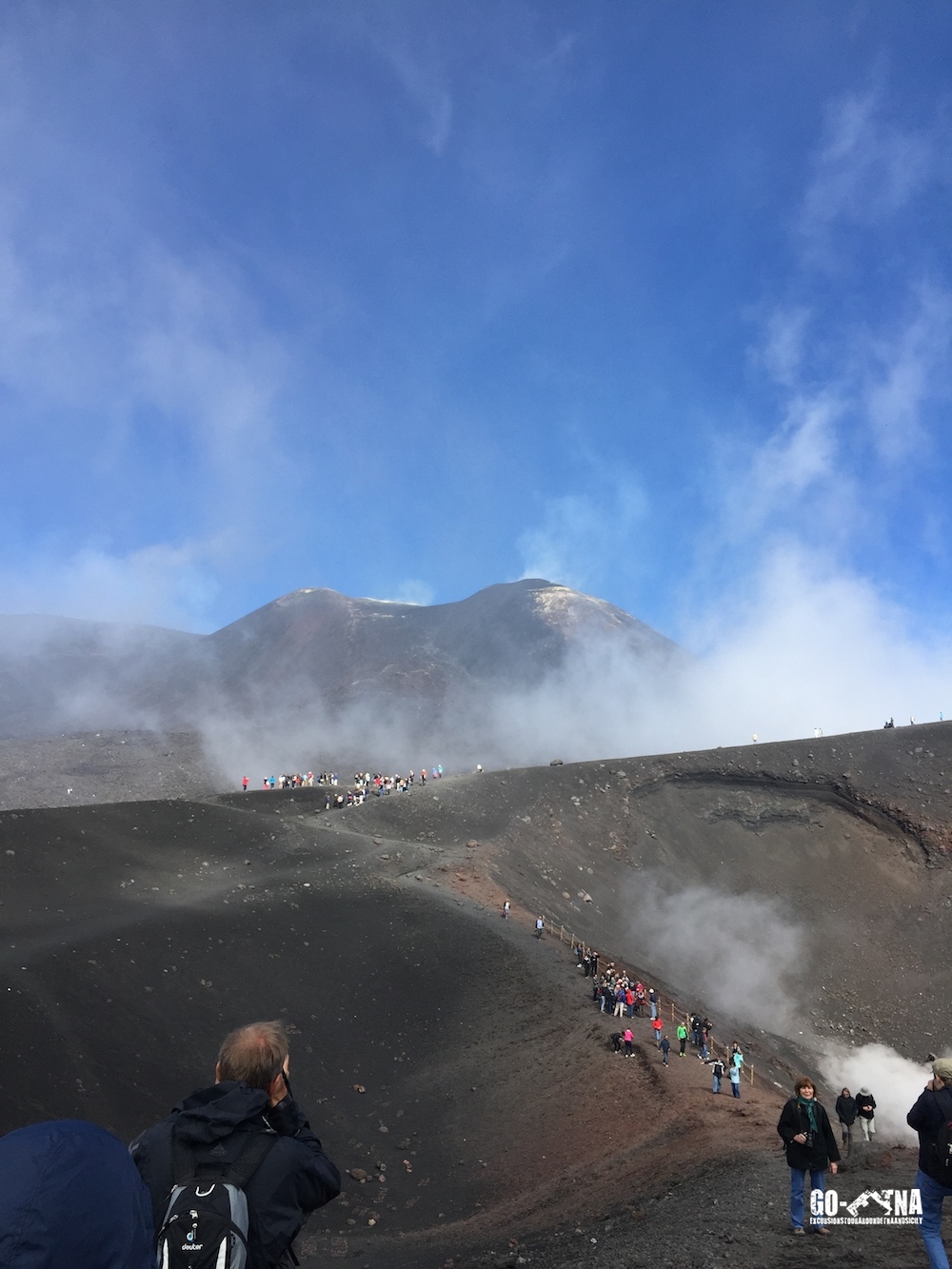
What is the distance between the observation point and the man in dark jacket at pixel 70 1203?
2377 millimetres

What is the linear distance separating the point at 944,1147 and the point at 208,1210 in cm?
519

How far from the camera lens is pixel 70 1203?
2416 mm

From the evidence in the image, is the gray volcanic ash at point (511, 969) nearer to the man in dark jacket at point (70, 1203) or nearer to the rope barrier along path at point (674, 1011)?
the rope barrier along path at point (674, 1011)

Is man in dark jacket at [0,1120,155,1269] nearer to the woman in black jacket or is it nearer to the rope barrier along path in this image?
the woman in black jacket

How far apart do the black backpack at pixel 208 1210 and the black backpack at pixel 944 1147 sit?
16.2 ft

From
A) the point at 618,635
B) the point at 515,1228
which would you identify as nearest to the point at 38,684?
the point at 618,635

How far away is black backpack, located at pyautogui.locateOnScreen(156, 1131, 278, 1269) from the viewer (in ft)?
9.82

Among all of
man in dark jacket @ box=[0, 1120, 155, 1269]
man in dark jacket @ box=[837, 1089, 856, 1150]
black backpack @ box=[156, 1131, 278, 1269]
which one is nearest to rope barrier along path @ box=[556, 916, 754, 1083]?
man in dark jacket @ box=[837, 1089, 856, 1150]

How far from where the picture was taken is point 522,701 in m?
88.1

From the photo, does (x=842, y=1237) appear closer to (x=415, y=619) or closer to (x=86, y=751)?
(x=86, y=751)

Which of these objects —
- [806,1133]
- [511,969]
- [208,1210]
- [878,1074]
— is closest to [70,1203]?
[208,1210]

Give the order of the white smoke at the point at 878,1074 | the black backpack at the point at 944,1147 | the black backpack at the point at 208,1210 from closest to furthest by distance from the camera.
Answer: the black backpack at the point at 208,1210 → the black backpack at the point at 944,1147 → the white smoke at the point at 878,1074

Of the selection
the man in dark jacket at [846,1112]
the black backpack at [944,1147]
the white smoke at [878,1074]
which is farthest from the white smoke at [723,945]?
the black backpack at [944,1147]

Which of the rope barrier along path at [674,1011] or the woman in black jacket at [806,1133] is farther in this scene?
the rope barrier along path at [674,1011]
